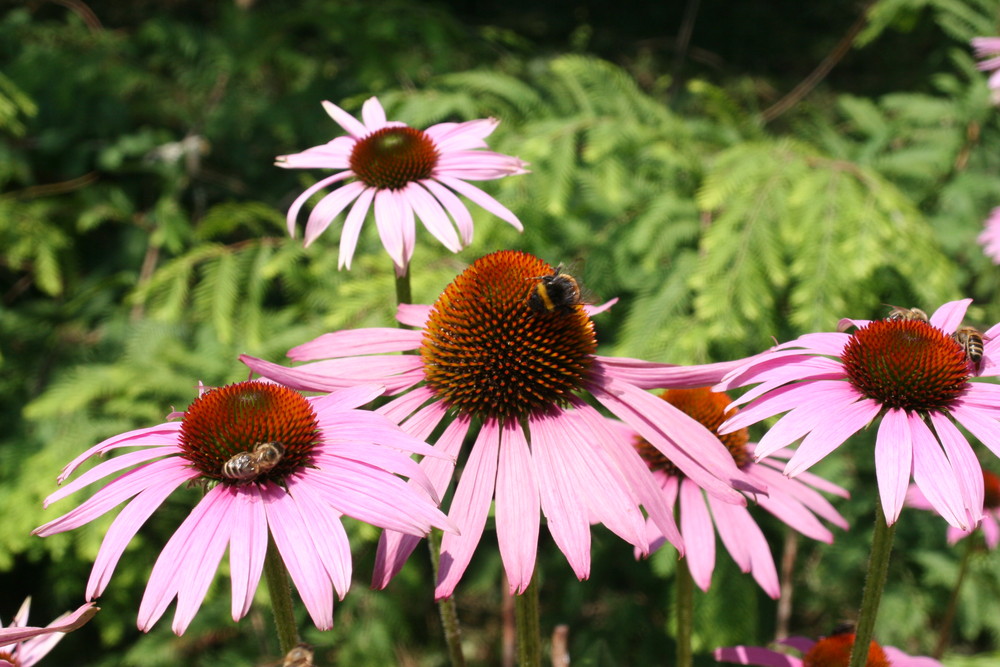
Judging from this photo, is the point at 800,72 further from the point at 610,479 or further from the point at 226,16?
the point at 610,479

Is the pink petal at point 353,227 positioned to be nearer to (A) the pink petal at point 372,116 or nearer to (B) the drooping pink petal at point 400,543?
(A) the pink petal at point 372,116

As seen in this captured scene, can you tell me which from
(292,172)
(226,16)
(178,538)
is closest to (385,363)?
(178,538)

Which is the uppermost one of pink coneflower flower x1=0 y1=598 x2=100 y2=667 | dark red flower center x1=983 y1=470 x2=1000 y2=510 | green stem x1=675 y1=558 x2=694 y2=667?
dark red flower center x1=983 y1=470 x2=1000 y2=510

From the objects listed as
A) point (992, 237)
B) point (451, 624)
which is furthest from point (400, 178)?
point (992, 237)

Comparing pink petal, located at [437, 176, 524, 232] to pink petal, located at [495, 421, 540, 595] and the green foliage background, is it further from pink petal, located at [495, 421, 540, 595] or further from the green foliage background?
the green foliage background

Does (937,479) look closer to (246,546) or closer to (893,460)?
(893,460)

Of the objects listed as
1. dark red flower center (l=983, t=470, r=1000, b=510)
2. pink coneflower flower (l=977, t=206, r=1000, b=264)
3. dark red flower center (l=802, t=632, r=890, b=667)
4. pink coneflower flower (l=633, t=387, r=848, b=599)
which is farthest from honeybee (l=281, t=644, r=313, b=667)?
pink coneflower flower (l=977, t=206, r=1000, b=264)
